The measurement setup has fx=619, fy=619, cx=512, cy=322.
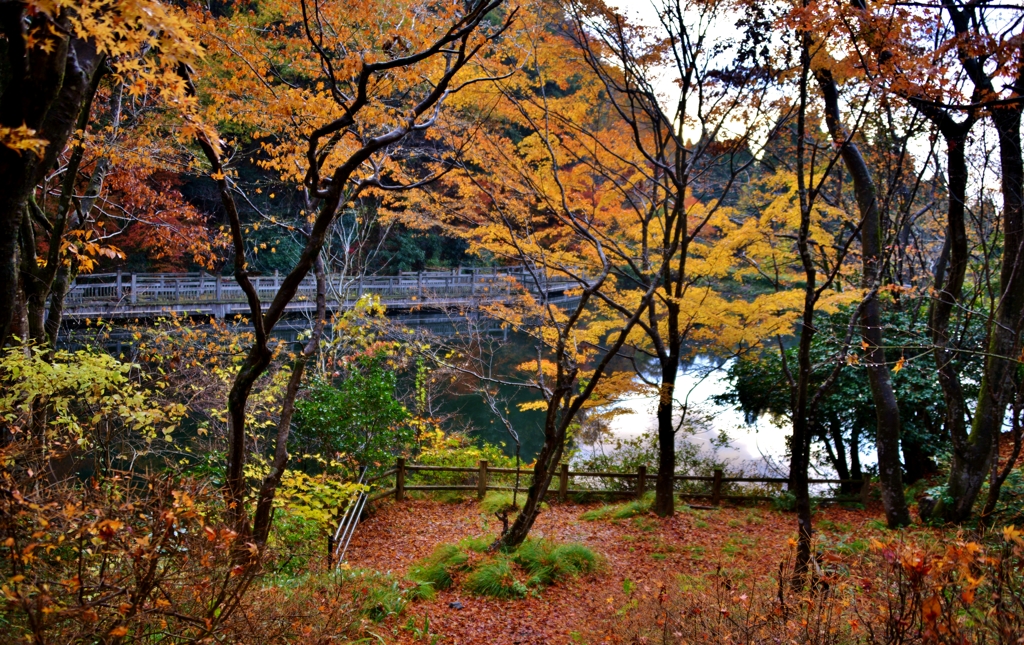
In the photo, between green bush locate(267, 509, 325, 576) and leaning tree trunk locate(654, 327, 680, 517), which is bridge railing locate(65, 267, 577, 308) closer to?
leaning tree trunk locate(654, 327, 680, 517)

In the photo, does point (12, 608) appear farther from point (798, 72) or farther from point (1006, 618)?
point (798, 72)

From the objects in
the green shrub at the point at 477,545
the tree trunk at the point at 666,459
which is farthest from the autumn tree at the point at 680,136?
the green shrub at the point at 477,545

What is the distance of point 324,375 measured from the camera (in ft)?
36.6

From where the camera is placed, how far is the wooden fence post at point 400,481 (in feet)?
31.7

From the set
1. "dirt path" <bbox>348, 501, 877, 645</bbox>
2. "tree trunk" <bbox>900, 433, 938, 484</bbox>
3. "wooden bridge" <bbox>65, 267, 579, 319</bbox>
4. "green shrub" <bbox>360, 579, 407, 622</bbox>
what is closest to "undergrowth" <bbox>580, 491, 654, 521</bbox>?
"dirt path" <bbox>348, 501, 877, 645</bbox>

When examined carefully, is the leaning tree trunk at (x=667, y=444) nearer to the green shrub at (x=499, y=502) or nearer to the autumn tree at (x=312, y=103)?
the green shrub at (x=499, y=502)

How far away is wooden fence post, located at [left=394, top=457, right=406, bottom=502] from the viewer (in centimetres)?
966

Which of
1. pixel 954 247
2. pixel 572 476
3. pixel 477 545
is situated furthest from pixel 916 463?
pixel 477 545

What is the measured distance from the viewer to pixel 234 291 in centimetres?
1877

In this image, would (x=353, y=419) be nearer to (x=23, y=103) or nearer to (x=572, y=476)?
(x=572, y=476)

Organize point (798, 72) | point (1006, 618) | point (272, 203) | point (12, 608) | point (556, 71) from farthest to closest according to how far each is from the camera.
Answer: point (272, 203)
point (556, 71)
point (798, 72)
point (1006, 618)
point (12, 608)

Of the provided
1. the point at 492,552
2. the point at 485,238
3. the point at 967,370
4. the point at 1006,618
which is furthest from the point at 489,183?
the point at 1006,618

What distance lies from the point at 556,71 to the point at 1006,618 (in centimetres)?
758

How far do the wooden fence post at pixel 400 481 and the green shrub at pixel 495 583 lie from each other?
153 inches
